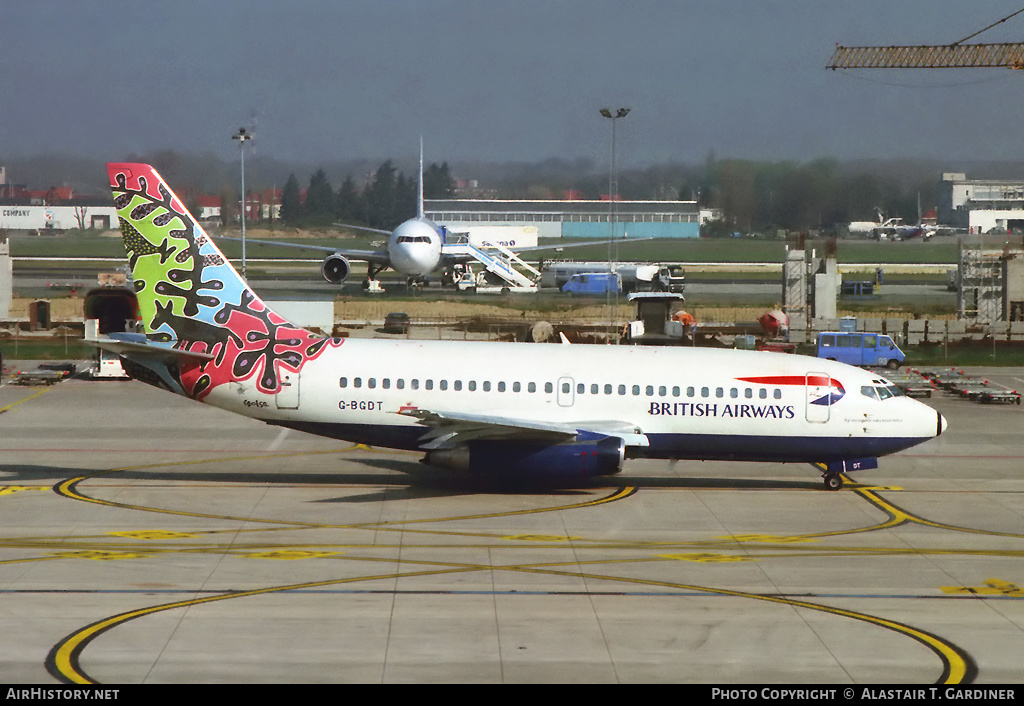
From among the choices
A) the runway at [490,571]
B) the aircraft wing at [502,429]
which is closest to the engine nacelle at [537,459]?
the aircraft wing at [502,429]

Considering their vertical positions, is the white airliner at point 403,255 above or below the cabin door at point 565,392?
above

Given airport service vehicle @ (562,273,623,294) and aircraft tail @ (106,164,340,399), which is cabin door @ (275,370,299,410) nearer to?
aircraft tail @ (106,164,340,399)

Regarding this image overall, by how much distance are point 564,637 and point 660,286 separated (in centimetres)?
7801

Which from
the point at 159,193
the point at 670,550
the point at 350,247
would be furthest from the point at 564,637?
the point at 350,247

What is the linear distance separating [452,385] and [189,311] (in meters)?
7.85

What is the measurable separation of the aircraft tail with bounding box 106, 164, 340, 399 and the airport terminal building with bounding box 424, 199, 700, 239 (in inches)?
3024

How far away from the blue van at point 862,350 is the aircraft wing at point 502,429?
3224cm

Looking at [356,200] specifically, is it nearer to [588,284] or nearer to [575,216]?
[575,216]

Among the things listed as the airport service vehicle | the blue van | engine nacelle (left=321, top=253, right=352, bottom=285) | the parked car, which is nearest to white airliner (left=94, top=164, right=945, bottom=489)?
the blue van

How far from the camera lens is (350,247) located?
4161 inches

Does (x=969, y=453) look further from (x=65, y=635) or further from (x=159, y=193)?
(x=65, y=635)

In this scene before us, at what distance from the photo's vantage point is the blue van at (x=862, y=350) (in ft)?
200

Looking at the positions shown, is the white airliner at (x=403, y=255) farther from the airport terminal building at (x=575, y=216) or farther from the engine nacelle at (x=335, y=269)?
the airport terminal building at (x=575, y=216)

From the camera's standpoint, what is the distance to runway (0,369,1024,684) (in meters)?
18.1
